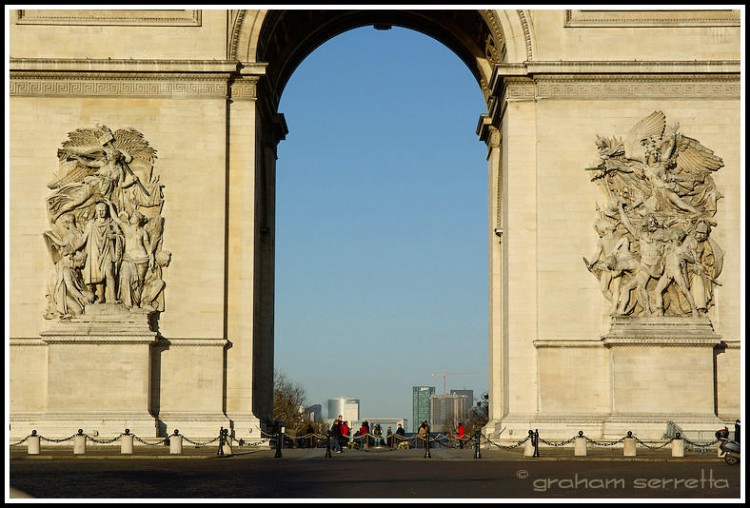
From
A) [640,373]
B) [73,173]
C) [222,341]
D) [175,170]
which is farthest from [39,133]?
[640,373]

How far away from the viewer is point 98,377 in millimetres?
39531

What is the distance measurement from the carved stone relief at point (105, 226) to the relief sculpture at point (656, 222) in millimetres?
13127

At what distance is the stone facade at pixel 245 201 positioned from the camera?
130 feet

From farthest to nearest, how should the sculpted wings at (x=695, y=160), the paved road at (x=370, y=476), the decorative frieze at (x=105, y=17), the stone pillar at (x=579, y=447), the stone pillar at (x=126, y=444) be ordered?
the decorative frieze at (x=105, y=17) → the sculpted wings at (x=695, y=160) → the stone pillar at (x=126, y=444) → the stone pillar at (x=579, y=447) → the paved road at (x=370, y=476)

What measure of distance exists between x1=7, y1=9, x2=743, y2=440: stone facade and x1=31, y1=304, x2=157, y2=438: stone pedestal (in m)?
0.06

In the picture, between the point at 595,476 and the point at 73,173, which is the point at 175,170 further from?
the point at 595,476

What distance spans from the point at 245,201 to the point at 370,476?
1478 cm

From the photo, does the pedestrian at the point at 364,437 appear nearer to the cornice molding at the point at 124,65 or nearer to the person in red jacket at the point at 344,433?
the person in red jacket at the point at 344,433

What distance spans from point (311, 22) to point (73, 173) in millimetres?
11792

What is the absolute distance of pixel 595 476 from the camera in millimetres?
28266

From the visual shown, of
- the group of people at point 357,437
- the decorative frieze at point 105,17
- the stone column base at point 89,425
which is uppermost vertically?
the decorative frieze at point 105,17

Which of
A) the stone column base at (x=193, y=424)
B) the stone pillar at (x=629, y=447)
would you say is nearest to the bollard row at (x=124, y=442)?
the stone column base at (x=193, y=424)

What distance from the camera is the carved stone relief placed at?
40.2 metres

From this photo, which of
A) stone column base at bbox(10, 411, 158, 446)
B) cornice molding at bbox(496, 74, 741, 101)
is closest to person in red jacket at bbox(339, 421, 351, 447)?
stone column base at bbox(10, 411, 158, 446)
